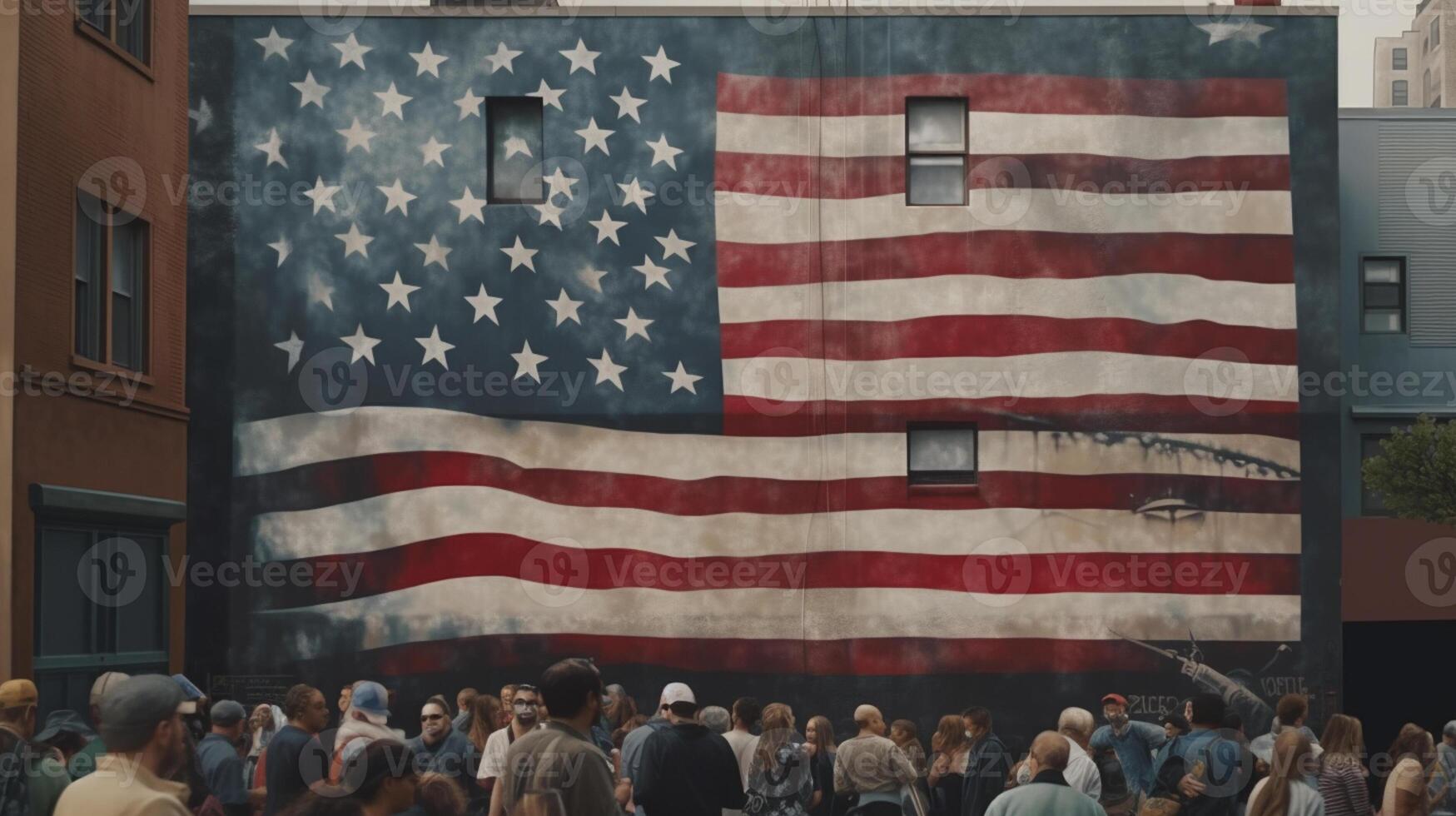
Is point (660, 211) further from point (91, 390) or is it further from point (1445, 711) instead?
point (1445, 711)

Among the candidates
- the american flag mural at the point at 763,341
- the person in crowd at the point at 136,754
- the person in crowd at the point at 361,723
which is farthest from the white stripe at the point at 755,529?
the person in crowd at the point at 136,754

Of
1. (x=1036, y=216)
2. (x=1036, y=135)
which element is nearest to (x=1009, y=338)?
(x=1036, y=216)

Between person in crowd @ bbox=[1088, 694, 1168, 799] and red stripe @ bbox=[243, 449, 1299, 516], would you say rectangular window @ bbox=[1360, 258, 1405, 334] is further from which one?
person in crowd @ bbox=[1088, 694, 1168, 799]

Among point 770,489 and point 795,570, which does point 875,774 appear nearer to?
point 795,570

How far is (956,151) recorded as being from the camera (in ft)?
71.9

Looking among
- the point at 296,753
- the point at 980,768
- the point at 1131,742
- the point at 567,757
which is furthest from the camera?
the point at 1131,742

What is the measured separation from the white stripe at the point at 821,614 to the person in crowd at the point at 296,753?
1091cm

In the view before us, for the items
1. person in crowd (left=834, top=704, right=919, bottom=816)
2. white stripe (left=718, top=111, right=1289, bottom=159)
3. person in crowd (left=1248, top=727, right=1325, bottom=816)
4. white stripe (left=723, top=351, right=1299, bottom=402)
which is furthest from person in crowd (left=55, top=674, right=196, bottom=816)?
white stripe (left=718, top=111, right=1289, bottom=159)

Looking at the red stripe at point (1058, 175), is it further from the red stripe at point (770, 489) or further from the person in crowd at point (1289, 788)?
the person in crowd at point (1289, 788)

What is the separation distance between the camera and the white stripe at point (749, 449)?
70.2 ft

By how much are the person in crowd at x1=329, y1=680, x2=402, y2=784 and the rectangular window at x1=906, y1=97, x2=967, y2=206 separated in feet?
43.1

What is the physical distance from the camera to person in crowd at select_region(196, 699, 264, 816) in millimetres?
11000

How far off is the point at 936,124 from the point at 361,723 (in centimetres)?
1390

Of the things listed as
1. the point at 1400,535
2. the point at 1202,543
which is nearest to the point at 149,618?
the point at 1202,543
